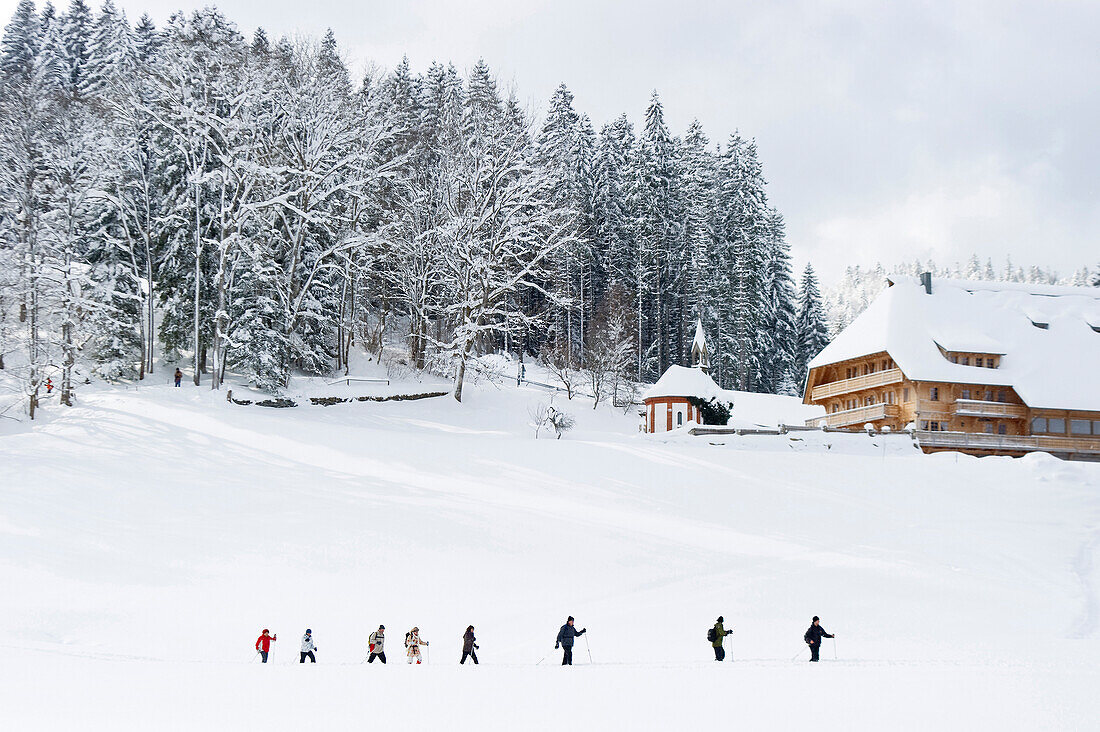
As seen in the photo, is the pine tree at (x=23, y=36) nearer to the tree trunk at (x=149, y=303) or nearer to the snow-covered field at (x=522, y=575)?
the tree trunk at (x=149, y=303)

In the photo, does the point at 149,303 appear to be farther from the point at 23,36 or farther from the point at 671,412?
the point at 23,36

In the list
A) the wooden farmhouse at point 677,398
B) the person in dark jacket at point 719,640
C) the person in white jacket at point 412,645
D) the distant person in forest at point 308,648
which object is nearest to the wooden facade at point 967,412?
the wooden farmhouse at point 677,398

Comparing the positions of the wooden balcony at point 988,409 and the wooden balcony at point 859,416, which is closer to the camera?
the wooden balcony at point 988,409

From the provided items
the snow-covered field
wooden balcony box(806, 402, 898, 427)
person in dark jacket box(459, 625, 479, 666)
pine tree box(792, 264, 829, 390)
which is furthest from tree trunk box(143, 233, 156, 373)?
pine tree box(792, 264, 829, 390)

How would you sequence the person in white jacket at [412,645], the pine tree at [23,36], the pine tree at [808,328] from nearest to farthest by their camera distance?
the person in white jacket at [412,645]
the pine tree at [808,328]
the pine tree at [23,36]

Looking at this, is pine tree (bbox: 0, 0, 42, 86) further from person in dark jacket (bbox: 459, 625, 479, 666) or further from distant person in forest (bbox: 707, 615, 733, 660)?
distant person in forest (bbox: 707, 615, 733, 660)

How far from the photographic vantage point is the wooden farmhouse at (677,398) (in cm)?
4622

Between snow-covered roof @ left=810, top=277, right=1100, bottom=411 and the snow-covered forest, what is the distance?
15957 millimetres

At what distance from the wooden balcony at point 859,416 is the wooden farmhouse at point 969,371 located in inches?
2.2

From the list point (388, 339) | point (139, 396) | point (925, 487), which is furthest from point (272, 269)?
point (925, 487)

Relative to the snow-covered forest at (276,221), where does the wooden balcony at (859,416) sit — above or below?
below

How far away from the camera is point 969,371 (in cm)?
4291

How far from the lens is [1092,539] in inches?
1105

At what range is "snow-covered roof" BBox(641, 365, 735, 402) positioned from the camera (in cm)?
4625
